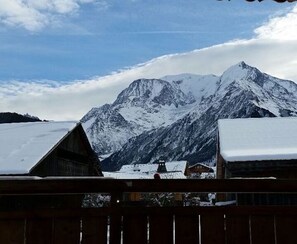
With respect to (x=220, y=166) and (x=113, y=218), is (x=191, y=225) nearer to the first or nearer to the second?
(x=113, y=218)

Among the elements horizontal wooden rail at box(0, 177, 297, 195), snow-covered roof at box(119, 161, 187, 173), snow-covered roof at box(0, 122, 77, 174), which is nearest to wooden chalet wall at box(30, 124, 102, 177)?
snow-covered roof at box(0, 122, 77, 174)

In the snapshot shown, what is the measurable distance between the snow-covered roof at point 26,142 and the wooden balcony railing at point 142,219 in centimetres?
1494

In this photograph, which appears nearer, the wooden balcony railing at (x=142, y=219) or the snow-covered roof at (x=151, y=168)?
the wooden balcony railing at (x=142, y=219)

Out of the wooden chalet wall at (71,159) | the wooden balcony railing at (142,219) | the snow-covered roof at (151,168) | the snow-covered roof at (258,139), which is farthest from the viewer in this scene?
the snow-covered roof at (151,168)

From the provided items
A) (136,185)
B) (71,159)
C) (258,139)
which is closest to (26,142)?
(71,159)

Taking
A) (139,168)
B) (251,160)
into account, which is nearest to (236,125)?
(251,160)

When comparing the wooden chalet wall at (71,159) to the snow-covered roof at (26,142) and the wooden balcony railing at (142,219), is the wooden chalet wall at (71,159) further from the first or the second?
the wooden balcony railing at (142,219)

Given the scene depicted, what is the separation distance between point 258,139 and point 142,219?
14.1m

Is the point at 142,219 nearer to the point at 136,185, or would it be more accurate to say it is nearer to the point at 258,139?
the point at 136,185

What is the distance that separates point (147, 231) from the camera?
10.9ft

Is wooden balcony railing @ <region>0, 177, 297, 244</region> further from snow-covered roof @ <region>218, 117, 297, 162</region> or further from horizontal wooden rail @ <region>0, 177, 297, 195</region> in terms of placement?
snow-covered roof @ <region>218, 117, 297, 162</region>

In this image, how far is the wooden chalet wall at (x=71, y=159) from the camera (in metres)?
20.8

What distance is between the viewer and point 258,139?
55.3 ft

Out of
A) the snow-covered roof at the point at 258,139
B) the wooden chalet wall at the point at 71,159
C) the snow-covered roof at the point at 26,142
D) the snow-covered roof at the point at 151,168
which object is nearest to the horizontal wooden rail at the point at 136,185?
the snow-covered roof at the point at 258,139
